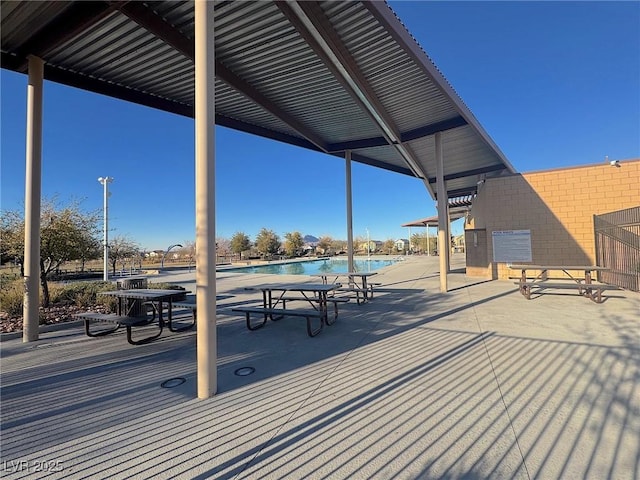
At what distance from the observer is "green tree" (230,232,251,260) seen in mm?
41269

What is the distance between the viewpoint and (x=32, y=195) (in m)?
4.97

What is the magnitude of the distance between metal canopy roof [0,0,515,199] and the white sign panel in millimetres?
4325

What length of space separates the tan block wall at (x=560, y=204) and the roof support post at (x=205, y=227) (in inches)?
468

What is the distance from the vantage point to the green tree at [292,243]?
151 feet

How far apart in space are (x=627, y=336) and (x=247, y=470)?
5.39 m

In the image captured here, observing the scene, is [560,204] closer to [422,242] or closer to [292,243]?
[422,242]

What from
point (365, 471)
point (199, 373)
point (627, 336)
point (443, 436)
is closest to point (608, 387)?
point (443, 436)

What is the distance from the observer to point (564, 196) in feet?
35.8

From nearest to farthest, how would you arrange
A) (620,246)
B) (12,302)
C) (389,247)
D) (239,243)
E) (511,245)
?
(12,302) → (620,246) → (511,245) → (239,243) → (389,247)

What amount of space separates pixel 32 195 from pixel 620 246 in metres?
13.2

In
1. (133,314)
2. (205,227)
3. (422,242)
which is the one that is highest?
(422,242)

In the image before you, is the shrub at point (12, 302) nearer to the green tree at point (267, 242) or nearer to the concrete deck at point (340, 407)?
the concrete deck at point (340, 407)

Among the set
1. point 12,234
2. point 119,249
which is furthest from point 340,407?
point 119,249

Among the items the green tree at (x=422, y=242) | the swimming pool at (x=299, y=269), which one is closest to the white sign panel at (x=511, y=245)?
the swimming pool at (x=299, y=269)
